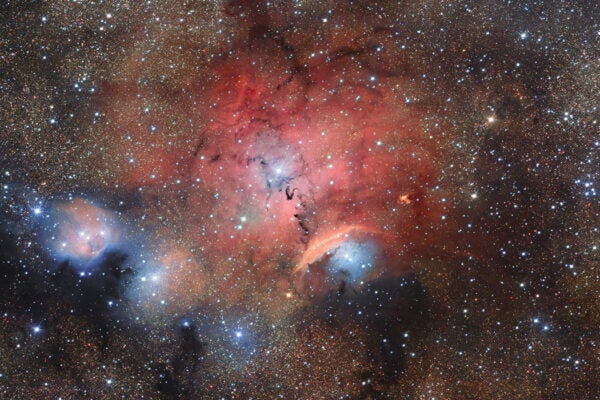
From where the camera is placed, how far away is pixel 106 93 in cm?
289

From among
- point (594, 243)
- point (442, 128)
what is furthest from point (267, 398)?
point (594, 243)

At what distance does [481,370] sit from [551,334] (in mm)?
685

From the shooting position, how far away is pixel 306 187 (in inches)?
114

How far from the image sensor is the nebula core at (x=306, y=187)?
9.32 ft

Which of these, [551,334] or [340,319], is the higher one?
[340,319]

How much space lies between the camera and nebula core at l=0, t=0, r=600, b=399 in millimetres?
2840

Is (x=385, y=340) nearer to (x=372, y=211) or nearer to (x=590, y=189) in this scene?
(x=372, y=211)

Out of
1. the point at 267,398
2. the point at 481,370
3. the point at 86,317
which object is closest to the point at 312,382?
the point at 267,398

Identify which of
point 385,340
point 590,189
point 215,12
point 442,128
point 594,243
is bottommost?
point 385,340

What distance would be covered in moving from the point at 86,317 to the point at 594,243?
449cm

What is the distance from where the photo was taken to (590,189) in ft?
9.42

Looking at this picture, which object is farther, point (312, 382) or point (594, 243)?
point (312, 382)

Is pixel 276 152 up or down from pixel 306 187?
up

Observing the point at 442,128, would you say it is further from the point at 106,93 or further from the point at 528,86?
the point at 106,93
